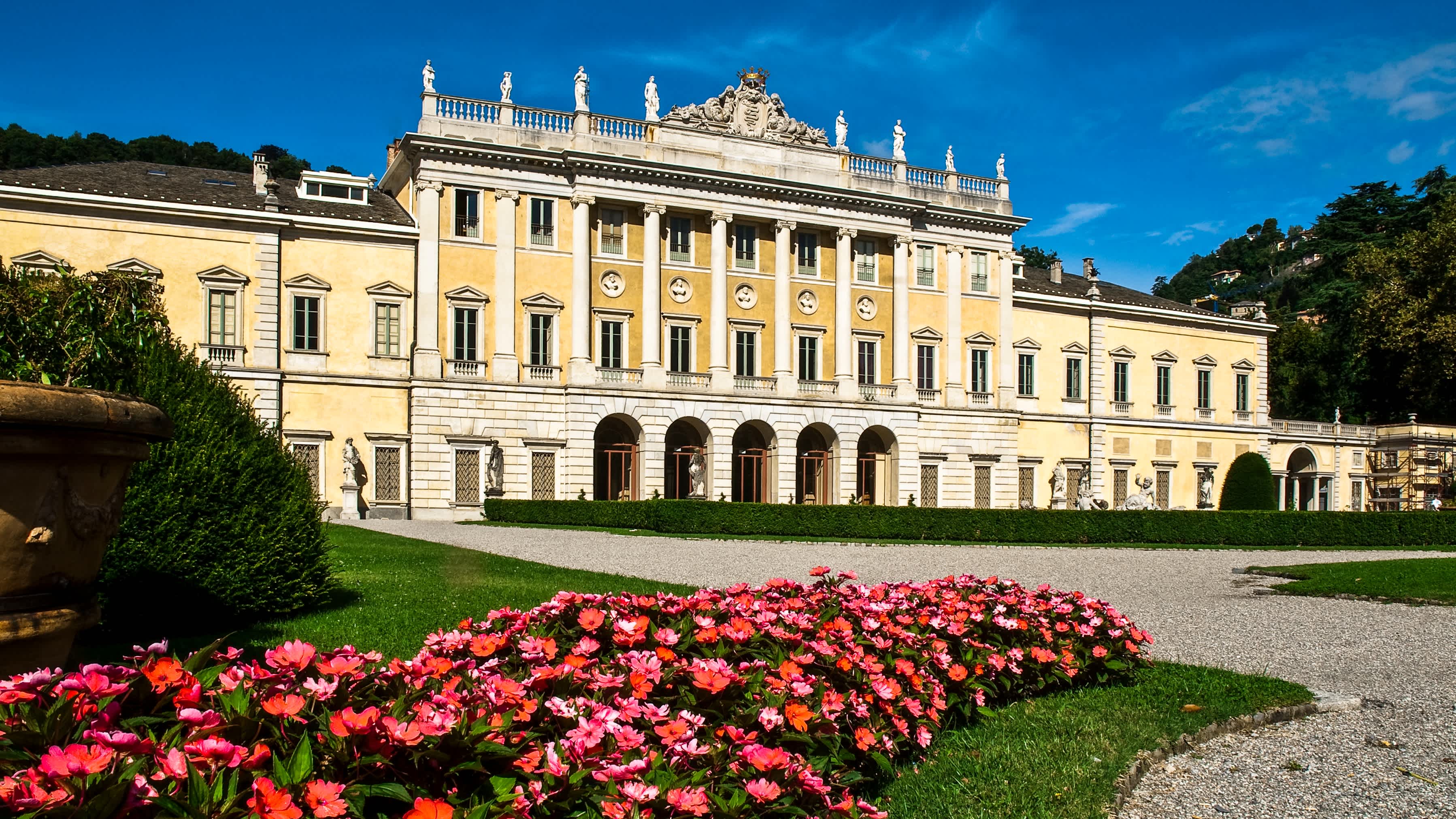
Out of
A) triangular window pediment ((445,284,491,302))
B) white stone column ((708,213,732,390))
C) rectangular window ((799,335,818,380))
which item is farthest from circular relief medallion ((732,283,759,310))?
triangular window pediment ((445,284,491,302))

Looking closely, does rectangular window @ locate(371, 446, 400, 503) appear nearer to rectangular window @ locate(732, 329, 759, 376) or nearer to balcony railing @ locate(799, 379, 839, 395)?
rectangular window @ locate(732, 329, 759, 376)

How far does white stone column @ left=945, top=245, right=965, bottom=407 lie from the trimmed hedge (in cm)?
1630

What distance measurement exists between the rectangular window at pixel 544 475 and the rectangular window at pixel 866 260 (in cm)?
1638

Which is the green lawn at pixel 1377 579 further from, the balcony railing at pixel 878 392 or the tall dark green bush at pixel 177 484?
the balcony railing at pixel 878 392

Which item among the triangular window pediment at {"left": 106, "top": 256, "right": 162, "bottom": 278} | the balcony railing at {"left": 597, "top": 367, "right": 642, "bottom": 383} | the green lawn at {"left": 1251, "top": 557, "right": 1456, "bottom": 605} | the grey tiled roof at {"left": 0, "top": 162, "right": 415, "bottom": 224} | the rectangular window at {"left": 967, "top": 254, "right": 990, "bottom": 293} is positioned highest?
the grey tiled roof at {"left": 0, "top": 162, "right": 415, "bottom": 224}

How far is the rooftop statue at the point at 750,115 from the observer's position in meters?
45.2

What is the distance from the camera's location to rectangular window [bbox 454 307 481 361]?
1593 inches

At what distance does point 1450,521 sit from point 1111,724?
32.7 meters

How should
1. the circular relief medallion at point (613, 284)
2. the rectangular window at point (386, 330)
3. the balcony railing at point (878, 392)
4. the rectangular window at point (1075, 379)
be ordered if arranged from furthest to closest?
the rectangular window at point (1075, 379) → the balcony railing at point (878, 392) → the circular relief medallion at point (613, 284) → the rectangular window at point (386, 330)

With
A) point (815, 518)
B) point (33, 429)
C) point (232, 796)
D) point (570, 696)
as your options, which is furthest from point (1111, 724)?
point (815, 518)

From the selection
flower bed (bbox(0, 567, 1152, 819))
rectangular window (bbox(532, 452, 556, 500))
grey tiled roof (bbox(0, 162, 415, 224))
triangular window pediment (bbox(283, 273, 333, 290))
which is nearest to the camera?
flower bed (bbox(0, 567, 1152, 819))

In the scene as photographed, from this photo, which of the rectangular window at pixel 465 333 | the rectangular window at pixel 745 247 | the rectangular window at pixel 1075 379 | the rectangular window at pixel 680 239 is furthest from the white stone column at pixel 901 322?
the rectangular window at pixel 465 333

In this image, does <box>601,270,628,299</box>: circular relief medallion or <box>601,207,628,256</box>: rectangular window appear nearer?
<box>601,270,628,299</box>: circular relief medallion

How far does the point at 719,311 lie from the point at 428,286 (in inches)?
465
